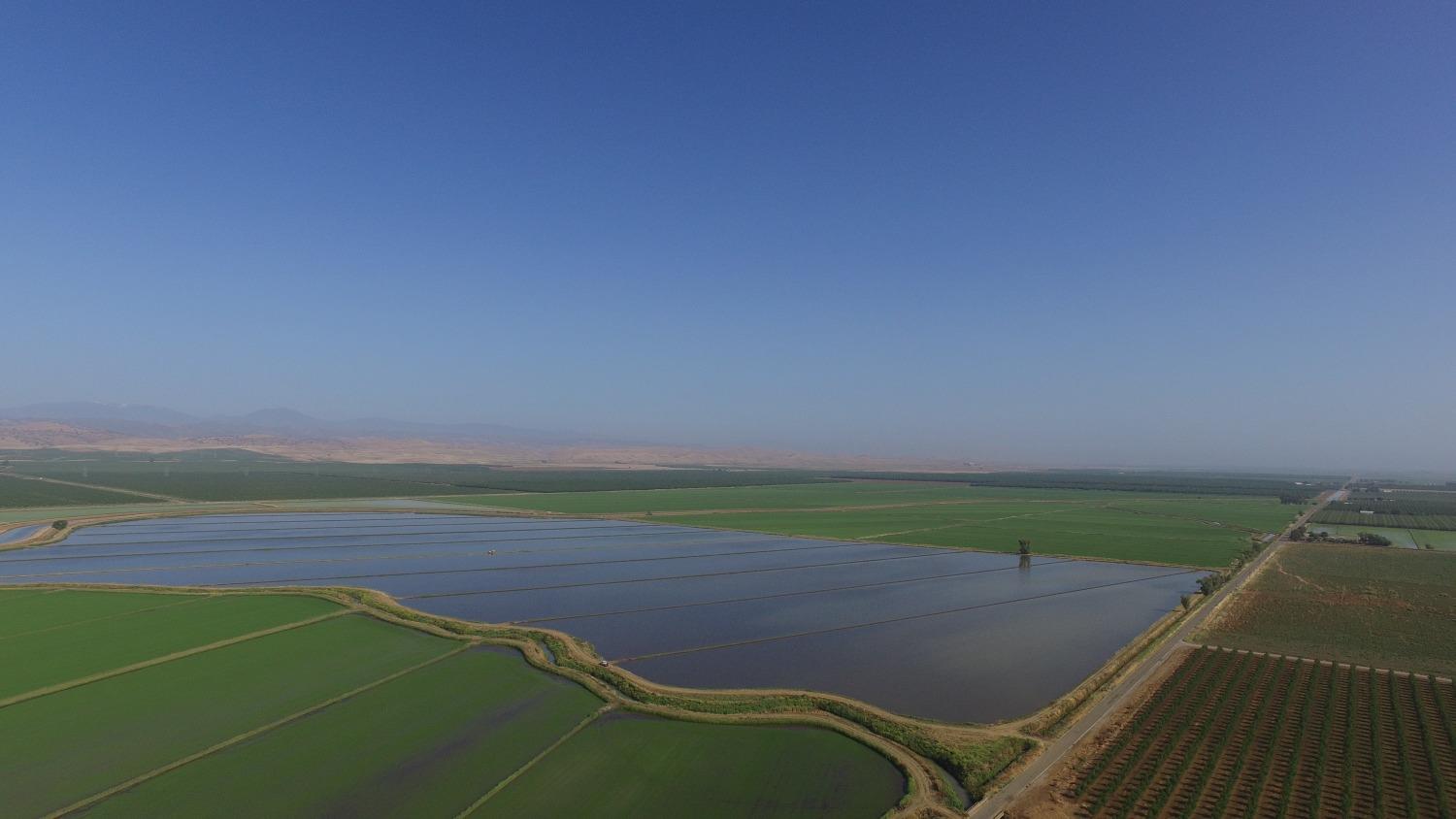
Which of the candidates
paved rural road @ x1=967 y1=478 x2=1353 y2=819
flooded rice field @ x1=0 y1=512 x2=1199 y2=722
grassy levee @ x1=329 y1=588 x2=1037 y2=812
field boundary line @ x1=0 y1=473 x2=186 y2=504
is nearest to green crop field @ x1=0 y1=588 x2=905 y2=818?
grassy levee @ x1=329 y1=588 x2=1037 y2=812

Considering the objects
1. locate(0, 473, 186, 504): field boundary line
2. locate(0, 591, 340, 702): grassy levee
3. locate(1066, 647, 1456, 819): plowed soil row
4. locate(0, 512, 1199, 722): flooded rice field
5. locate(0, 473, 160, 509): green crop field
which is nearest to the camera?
locate(1066, 647, 1456, 819): plowed soil row

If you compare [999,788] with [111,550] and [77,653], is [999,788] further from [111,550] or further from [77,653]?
[111,550]

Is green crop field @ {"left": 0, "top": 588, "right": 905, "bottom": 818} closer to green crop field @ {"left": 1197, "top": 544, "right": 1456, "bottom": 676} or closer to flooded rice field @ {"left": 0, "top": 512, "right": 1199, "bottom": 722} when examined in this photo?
flooded rice field @ {"left": 0, "top": 512, "right": 1199, "bottom": 722}

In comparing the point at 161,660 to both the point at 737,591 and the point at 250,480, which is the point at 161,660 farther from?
the point at 250,480

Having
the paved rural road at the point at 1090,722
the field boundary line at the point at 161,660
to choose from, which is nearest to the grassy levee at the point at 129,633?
the field boundary line at the point at 161,660

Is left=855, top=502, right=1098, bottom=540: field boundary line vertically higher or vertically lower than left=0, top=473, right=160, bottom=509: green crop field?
lower

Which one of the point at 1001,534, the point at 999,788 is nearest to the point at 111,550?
the point at 999,788

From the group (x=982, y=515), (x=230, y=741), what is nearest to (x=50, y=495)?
(x=230, y=741)

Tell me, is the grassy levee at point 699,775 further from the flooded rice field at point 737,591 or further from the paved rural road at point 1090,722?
the flooded rice field at point 737,591
